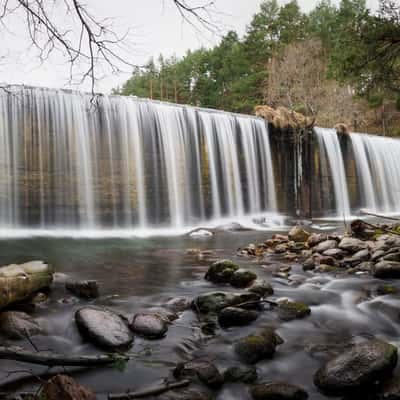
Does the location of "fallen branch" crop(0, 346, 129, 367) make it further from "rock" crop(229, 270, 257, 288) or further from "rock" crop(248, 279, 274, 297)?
"rock" crop(229, 270, 257, 288)

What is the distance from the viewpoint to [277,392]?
2.55 metres

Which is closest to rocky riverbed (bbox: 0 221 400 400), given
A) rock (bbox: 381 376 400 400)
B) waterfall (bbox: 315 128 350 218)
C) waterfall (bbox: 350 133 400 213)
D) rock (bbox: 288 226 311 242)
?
rock (bbox: 381 376 400 400)

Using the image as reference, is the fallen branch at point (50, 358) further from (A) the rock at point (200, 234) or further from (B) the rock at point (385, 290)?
(A) the rock at point (200, 234)

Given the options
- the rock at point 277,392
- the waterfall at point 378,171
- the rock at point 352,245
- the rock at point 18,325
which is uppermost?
the waterfall at point 378,171

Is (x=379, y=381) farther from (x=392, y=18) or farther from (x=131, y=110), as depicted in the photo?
(x=131, y=110)

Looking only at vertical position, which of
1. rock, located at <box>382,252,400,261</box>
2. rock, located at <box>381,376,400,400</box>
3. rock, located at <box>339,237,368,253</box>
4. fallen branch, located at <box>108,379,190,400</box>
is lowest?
rock, located at <box>381,376,400,400</box>

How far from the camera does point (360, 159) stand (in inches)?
875

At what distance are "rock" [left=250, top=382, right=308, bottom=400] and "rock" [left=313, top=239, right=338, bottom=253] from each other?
17.5 feet

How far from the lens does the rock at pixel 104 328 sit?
332 centimetres

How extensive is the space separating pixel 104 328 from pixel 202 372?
1133mm

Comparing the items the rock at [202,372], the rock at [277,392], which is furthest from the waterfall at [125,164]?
the rock at [277,392]

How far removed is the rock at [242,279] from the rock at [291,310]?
85 centimetres

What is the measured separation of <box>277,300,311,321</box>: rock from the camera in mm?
4164

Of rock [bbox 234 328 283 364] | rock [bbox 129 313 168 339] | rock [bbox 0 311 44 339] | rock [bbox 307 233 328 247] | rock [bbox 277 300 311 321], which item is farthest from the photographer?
rock [bbox 307 233 328 247]
